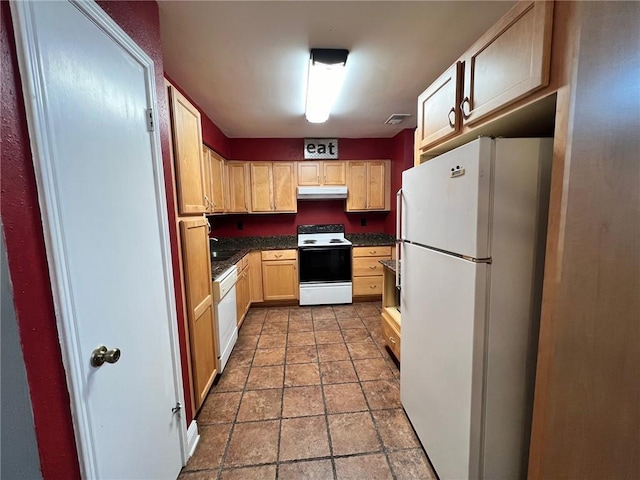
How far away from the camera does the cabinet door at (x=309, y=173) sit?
392 cm

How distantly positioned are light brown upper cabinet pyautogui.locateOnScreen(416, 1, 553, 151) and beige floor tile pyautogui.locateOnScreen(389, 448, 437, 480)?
1814 millimetres

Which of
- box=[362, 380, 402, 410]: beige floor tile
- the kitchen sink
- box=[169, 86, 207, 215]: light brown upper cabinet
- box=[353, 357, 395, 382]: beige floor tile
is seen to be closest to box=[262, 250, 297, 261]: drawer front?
the kitchen sink

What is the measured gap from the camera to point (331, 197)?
4.00 meters

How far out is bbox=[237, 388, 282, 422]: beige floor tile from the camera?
1.80m

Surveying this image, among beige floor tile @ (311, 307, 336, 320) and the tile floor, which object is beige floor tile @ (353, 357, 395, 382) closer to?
the tile floor

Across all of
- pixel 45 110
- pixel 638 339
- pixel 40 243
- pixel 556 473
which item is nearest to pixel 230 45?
pixel 45 110

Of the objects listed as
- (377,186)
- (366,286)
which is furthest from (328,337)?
(377,186)

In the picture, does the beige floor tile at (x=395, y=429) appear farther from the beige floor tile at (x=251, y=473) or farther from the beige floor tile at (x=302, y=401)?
the beige floor tile at (x=251, y=473)

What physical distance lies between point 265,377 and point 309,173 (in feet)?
9.32

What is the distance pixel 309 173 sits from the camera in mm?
3941

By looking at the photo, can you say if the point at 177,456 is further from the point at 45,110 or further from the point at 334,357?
the point at 45,110

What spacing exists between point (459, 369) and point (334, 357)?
159 centimetres

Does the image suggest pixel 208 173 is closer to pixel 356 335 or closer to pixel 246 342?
pixel 246 342

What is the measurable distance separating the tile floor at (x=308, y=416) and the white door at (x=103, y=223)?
16.3 inches
